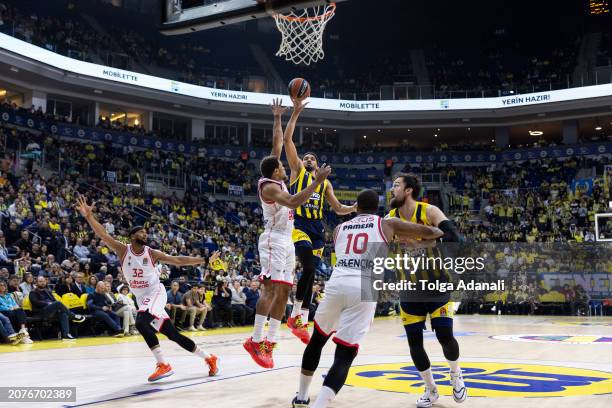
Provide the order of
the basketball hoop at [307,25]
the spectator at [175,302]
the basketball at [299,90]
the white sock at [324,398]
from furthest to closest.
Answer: the spectator at [175,302] < the basketball hoop at [307,25] < the basketball at [299,90] < the white sock at [324,398]

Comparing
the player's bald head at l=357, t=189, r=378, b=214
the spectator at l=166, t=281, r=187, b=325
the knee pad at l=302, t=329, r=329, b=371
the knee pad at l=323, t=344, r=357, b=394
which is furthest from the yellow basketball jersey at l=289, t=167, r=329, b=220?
the spectator at l=166, t=281, r=187, b=325

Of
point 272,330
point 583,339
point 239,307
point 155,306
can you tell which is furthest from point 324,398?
point 239,307

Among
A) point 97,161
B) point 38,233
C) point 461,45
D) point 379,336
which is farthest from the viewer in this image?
point 461,45

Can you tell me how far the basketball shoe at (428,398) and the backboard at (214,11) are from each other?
4.55 m

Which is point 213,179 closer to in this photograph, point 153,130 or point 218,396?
point 153,130

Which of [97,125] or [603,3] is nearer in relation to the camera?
[97,125]

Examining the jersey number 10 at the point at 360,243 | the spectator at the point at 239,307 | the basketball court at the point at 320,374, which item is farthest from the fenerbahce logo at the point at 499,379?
the spectator at the point at 239,307

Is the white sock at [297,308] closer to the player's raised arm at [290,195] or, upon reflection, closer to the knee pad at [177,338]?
the knee pad at [177,338]

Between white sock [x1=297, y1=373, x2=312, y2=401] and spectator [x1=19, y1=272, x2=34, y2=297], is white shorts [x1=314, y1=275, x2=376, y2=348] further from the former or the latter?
spectator [x1=19, y1=272, x2=34, y2=297]

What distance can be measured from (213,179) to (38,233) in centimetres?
1503

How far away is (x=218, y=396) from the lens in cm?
564

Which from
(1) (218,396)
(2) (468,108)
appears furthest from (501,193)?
(1) (218,396)

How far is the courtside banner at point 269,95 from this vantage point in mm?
26359

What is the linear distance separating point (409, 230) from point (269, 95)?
1120 inches
